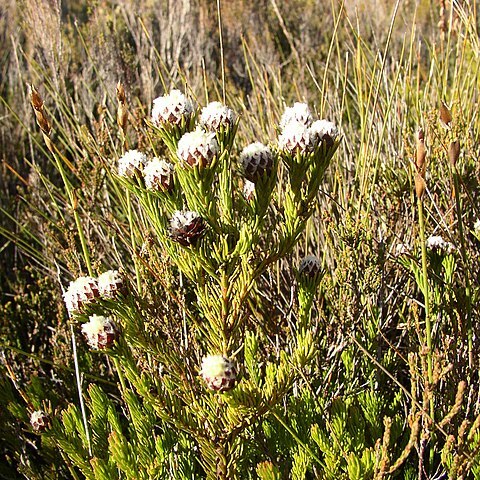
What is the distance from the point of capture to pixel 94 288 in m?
1.01

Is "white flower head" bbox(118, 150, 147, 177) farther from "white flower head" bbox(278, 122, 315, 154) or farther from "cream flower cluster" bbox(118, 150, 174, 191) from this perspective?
"white flower head" bbox(278, 122, 315, 154)

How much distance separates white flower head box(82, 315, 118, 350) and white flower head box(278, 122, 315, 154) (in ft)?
1.42

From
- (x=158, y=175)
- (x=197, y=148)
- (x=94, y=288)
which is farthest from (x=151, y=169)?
(x=94, y=288)

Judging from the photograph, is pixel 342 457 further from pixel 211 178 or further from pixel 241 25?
pixel 241 25

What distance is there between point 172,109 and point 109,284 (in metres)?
0.32

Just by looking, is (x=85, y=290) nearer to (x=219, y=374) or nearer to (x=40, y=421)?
(x=219, y=374)

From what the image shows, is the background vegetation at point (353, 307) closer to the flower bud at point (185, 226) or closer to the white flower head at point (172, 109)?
the white flower head at point (172, 109)

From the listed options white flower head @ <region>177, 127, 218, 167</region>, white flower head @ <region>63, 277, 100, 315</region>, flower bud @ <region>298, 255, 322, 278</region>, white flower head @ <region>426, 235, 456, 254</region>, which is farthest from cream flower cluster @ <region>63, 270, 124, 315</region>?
white flower head @ <region>426, 235, 456, 254</region>

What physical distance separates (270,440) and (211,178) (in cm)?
65

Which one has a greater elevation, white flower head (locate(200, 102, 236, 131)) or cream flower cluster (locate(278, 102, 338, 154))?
white flower head (locate(200, 102, 236, 131))

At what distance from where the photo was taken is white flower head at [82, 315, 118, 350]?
39.2 inches

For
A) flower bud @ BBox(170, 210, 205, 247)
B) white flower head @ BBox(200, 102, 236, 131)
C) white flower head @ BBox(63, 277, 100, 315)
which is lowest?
white flower head @ BBox(63, 277, 100, 315)

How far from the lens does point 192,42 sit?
12.9ft

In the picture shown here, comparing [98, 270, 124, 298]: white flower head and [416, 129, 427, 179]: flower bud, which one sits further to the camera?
[98, 270, 124, 298]: white flower head
